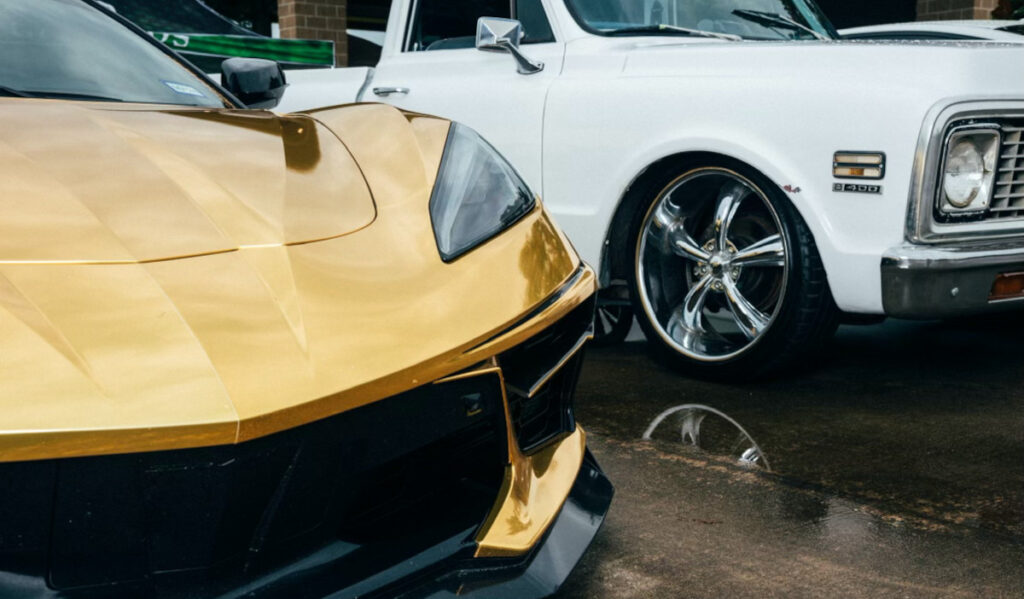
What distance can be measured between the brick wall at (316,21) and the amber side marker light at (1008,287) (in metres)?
9.09

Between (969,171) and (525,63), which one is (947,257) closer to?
(969,171)

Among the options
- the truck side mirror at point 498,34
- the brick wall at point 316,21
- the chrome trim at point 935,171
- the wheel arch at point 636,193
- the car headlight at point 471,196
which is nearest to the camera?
the car headlight at point 471,196

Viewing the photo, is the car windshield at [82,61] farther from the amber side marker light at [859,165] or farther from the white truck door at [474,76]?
the amber side marker light at [859,165]

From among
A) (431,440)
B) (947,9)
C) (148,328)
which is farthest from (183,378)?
(947,9)

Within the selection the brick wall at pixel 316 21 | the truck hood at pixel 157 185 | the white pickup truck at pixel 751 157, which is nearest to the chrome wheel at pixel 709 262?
the white pickup truck at pixel 751 157

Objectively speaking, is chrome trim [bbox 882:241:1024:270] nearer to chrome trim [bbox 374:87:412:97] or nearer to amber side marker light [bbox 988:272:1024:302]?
amber side marker light [bbox 988:272:1024:302]

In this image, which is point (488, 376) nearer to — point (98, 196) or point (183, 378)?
point (183, 378)

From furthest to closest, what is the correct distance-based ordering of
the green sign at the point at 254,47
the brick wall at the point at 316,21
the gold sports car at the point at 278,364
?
1. the brick wall at the point at 316,21
2. the green sign at the point at 254,47
3. the gold sports car at the point at 278,364

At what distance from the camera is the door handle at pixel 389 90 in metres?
4.69

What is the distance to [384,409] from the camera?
1526mm

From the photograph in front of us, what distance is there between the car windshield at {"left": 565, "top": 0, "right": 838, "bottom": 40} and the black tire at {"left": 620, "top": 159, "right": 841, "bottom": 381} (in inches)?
31.4

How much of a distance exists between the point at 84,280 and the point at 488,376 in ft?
1.99

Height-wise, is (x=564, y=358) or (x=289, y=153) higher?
(x=289, y=153)

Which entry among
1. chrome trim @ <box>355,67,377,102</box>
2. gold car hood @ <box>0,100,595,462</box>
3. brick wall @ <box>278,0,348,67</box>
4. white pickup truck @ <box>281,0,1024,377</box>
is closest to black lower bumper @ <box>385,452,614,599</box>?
gold car hood @ <box>0,100,595,462</box>
